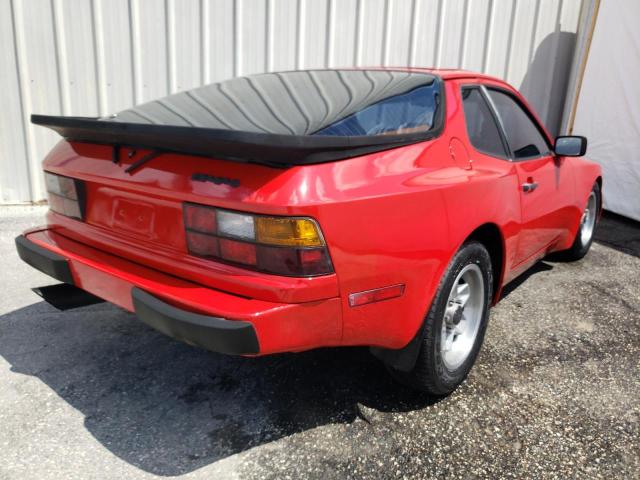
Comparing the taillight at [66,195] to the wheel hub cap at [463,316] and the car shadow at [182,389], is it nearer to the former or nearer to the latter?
the car shadow at [182,389]

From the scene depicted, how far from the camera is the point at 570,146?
324 centimetres

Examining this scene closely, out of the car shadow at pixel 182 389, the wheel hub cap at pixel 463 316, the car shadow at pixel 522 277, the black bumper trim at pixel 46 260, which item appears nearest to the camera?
the car shadow at pixel 182 389

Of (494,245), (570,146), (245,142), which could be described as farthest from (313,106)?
(570,146)

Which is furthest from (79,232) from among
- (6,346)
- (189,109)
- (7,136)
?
(7,136)

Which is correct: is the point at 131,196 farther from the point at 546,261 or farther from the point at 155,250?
the point at 546,261

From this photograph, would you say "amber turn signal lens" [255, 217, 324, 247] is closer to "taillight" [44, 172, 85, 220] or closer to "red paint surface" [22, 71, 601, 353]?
"red paint surface" [22, 71, 601, 353]

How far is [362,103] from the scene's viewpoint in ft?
7.11

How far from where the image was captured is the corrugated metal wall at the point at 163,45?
4.97m

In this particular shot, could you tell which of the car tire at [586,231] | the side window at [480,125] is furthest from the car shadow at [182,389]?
the car tire at [586,231]

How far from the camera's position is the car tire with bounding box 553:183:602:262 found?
175 inches

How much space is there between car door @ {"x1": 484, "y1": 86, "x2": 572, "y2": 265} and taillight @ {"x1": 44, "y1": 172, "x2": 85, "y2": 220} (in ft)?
7.04

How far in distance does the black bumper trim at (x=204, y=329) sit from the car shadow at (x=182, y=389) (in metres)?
0.55

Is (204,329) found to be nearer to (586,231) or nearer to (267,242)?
(267,242)

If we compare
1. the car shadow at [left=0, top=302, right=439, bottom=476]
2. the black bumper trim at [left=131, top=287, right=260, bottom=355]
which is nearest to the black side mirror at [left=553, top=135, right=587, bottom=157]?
the car shadow at [left=0, top=302, right=439, bottom=476]
